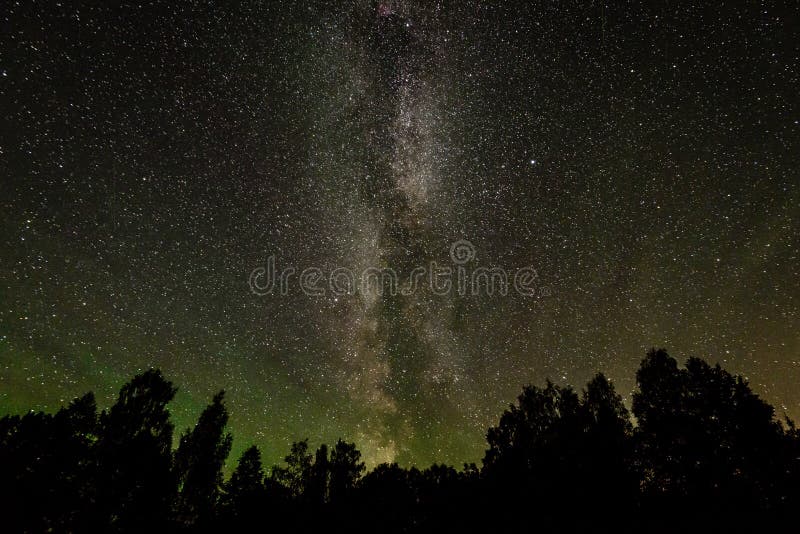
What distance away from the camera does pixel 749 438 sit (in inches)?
589

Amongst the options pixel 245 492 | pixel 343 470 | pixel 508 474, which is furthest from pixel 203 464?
pixel 508 474

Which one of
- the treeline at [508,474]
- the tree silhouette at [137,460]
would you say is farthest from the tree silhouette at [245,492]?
the tree silhouette at [137,460]

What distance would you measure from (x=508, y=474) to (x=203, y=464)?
18287 mm

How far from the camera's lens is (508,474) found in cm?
1808

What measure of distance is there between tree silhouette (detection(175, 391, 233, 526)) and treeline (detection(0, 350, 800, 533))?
0.07 meters

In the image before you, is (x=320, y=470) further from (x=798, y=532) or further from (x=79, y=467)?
(x=798, y=532)

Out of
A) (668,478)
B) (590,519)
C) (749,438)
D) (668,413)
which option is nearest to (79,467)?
(590,519)

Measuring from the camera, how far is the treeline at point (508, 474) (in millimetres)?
A: 14398

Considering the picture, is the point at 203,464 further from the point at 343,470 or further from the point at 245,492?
the point at 343,470

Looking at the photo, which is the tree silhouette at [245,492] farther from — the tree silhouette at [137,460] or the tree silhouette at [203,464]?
the tree silhouette at [137,460]

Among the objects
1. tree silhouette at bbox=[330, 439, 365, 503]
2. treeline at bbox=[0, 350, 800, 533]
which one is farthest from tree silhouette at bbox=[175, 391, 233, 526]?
tree silhouette at bbox=[330, 439, 365, 503]

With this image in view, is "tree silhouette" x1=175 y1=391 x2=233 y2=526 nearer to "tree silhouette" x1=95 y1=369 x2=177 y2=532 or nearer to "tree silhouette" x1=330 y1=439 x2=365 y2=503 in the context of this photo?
"tree silhouette" x1=95 y1=369 x2=177 y2=532

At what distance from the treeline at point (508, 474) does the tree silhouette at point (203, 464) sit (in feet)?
0.24

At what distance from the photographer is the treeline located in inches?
567
